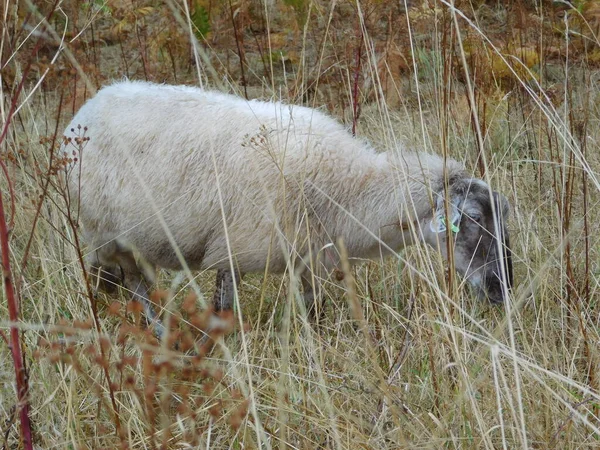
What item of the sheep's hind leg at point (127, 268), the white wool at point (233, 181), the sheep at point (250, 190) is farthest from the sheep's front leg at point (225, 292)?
the sheep's hind leg at point (127, 268)

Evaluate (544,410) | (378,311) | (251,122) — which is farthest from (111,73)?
(544,410)

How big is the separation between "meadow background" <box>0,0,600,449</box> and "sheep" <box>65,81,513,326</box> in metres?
0.17

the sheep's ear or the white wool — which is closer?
the sheep's ear

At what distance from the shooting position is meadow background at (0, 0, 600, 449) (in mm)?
2062

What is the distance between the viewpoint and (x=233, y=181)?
381cm

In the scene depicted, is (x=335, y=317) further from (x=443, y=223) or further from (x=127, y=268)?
(x=127, y=268)

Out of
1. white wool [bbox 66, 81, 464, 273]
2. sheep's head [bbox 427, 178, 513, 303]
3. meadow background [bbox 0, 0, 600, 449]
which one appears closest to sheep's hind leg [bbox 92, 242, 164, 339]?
meadow background [bbox 0, 0, 600, 449]

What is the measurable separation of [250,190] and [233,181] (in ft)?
0.30

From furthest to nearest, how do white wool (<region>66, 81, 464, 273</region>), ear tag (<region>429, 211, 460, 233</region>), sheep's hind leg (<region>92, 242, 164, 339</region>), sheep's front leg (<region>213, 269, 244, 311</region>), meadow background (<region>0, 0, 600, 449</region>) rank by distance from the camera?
sheep's hind leg (<region>92, 242, 164, 339</region>) < sheep's front leg (<region>213, 269, 244, 311</region>) < white wool (<region>66, 81, 464, 273</region>) < ear tag (<region>429, 211, 460, 233</region>) < meadow background (<region>0, 0, 600, 449</region>)

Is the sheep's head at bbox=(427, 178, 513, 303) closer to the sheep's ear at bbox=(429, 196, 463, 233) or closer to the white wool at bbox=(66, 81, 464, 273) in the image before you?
the sheep's ear at bbox=(429, 196, 463, 233)

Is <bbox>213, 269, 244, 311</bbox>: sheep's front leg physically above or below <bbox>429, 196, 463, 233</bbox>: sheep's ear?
below

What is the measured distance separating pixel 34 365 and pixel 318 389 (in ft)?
3.28

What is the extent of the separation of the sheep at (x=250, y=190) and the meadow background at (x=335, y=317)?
0.55ft

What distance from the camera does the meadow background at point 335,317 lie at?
206 cm
